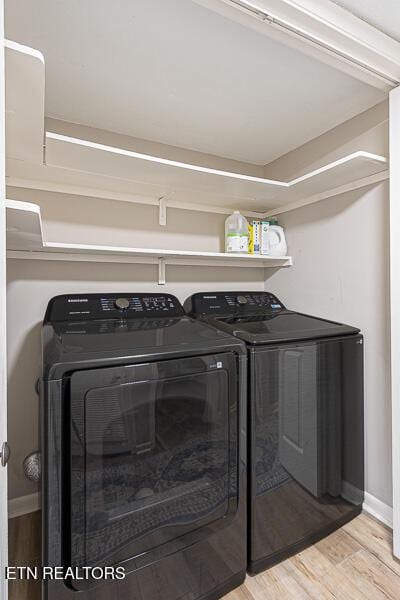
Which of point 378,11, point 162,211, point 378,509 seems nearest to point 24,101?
point 162,211

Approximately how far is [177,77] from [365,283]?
56.1 inches

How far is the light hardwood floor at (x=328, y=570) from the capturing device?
127cm

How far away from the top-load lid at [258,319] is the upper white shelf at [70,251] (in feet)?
0.86

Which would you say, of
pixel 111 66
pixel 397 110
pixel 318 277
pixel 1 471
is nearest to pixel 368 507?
pixel 318 277

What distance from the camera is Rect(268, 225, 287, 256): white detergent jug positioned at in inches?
86.3

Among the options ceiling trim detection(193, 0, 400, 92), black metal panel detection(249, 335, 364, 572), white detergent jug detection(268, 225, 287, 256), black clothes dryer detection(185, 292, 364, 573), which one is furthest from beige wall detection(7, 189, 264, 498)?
ceiling trim detection(193, 0, 400, 92)

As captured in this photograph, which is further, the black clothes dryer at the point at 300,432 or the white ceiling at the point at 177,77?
the black clothes dryer at the point at 300,432

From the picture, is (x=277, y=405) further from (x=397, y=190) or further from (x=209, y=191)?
(x=209, y=191)

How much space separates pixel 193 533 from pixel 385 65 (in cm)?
→ 206

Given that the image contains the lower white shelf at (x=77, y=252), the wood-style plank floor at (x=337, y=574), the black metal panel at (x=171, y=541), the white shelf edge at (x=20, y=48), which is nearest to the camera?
the white shelf edge at (x=20, y=48)

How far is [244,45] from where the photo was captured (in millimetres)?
1265

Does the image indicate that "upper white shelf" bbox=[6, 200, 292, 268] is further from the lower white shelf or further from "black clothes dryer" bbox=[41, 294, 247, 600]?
"black clothes dryer" bbox=[41, 294, 247, 600]

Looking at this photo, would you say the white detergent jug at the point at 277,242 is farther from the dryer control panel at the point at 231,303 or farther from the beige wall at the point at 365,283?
the dryer control panel at the point at 231,303

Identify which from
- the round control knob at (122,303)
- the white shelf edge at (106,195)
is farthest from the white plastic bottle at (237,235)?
the round control knob at (122,303)
